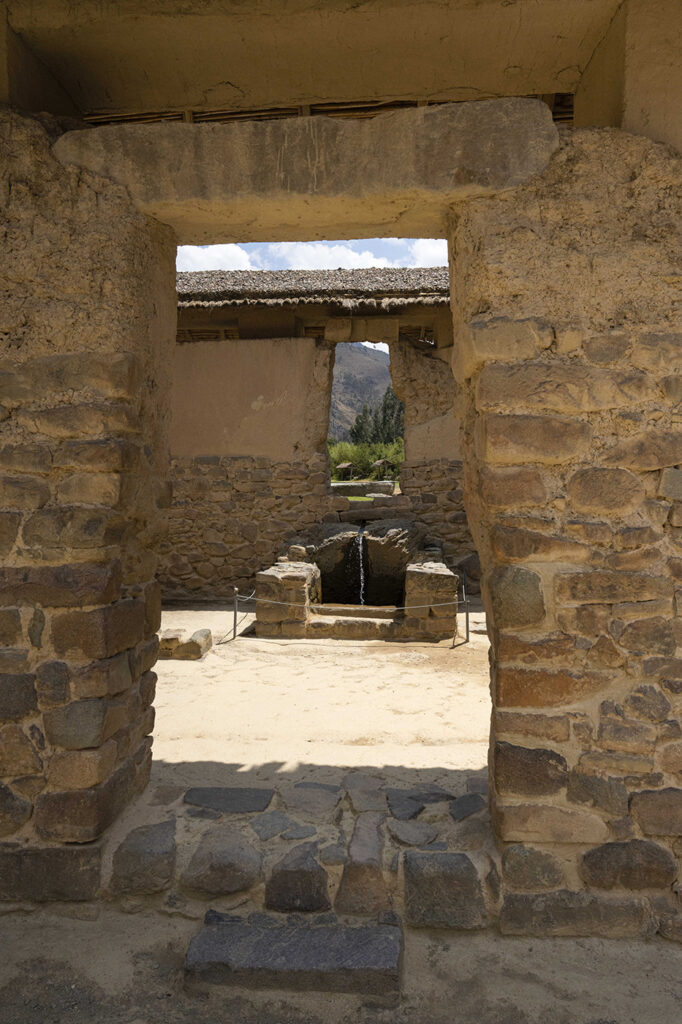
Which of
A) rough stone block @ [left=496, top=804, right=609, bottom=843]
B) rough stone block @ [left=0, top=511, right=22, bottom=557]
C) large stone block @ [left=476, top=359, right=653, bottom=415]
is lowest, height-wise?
rough stone block @ [left=496, top=804, right=609, bottom=843]

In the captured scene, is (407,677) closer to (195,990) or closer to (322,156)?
(195,990)

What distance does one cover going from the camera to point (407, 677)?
215 inches

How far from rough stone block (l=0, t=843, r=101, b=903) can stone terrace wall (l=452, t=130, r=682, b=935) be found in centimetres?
153

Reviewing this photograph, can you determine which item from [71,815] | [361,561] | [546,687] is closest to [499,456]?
[546,687]

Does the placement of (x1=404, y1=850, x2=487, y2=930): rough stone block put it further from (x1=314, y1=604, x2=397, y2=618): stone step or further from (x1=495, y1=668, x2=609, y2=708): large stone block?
(x1=314, y1=604, x2=397, y2=618): stone step

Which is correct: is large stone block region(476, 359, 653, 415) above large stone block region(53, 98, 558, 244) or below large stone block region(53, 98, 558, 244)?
below

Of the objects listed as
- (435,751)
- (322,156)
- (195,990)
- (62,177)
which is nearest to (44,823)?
(195,990)

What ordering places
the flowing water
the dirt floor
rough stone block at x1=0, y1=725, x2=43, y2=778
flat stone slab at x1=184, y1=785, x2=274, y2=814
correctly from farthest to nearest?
the flowing water < flat stone slab at x1=184, y1=785, x2=274, y2=814 < rough stone block at x1=0, y1=725, x2=43, y2=778 < the dirt floor

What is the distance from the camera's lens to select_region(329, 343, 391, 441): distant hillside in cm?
5097

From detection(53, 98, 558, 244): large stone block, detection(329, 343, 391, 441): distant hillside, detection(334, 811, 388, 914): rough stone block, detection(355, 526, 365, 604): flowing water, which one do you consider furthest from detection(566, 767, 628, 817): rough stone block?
detection(329, 343, 391, 441): distant hillside

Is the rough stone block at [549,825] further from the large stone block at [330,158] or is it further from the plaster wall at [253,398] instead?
the plaster wall at [253,398]

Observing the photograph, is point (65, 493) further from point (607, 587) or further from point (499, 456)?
point (607, 587)

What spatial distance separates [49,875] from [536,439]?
2408 mm

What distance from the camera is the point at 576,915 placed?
2.19 metres
